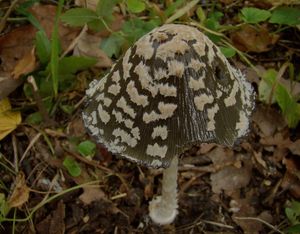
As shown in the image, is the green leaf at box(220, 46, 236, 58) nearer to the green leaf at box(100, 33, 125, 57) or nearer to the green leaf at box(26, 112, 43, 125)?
the green leaf at box(100, 33, 125, 57)

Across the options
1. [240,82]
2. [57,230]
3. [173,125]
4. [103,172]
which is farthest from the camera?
[103,172]

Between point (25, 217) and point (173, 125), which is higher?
point (173, 125)

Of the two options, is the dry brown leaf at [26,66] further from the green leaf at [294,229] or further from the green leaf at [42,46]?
the green leaf at [294,229]

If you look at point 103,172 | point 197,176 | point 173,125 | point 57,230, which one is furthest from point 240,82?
point 57,230

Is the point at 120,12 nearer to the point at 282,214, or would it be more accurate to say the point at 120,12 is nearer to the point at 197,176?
the point at 197,176

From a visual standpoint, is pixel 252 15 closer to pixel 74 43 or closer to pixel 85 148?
pixel 74 43

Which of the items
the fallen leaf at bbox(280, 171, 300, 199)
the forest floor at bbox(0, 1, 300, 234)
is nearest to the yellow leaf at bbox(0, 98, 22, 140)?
the forest floor at bbox(0, 1, 300, 234)
